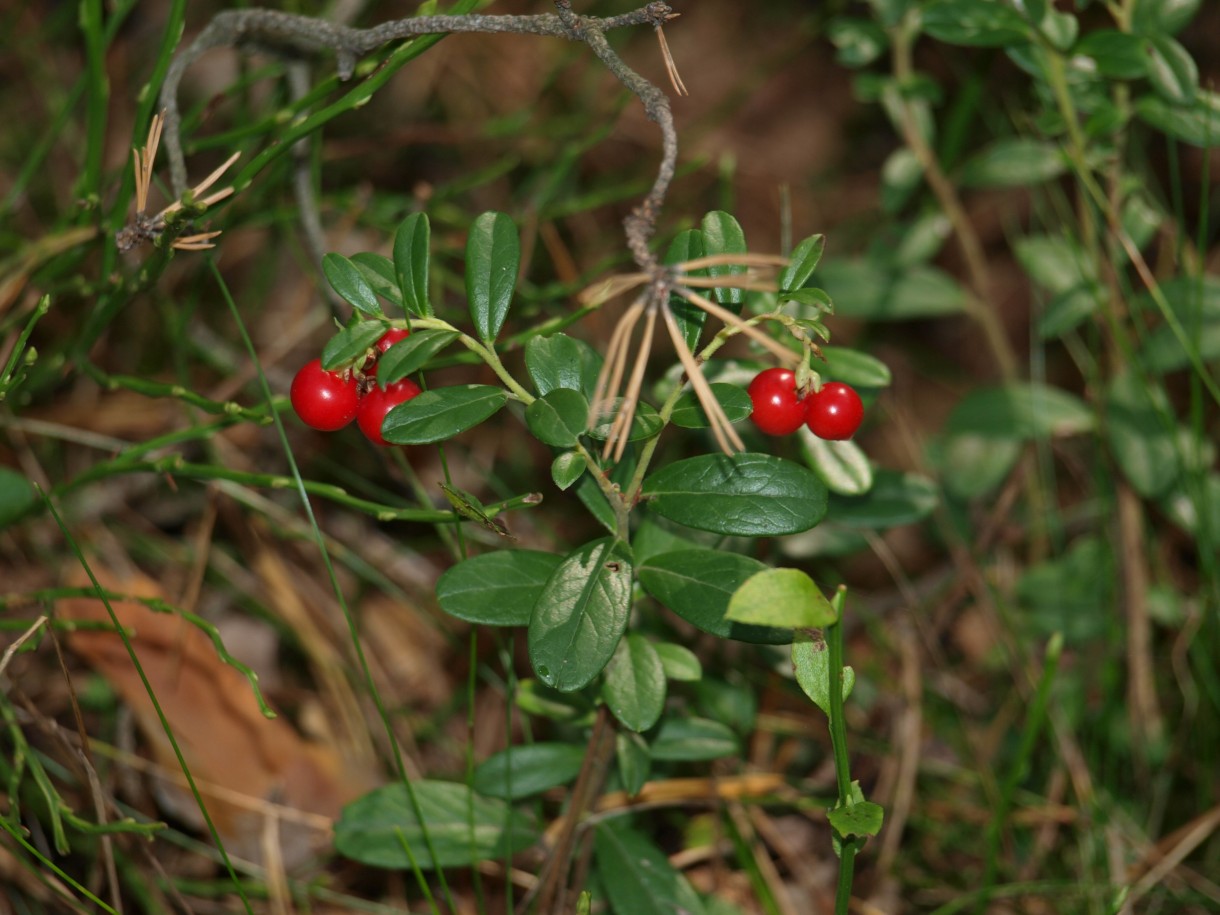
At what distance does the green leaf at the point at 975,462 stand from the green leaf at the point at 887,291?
0.31m

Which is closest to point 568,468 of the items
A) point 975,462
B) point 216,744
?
point 216,744

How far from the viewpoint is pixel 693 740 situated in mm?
1842

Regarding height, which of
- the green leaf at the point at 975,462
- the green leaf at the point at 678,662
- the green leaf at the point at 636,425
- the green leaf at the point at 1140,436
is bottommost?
the green leaf at the point at 975,462

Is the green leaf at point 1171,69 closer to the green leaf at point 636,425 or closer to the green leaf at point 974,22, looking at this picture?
the green leaf at point 974,22

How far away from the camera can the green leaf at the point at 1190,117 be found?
82.6 inches

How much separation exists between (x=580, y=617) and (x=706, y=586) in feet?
0.58

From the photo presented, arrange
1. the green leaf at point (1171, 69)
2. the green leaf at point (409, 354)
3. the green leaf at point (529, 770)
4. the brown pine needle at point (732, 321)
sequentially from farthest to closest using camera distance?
1. the green leaf at point (1171, 69)
2. the green leaf at point (529, 770)
3. the green leaf at point (409, 354)
4. the brown pine needle at point (732, 321)

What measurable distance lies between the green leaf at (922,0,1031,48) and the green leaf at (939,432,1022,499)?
0.87 metres

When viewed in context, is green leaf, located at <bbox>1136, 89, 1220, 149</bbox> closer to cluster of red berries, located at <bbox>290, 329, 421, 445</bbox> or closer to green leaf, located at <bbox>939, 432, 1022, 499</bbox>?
green leaf, located at <bbox>939, 432, 1022, 499</bbox>

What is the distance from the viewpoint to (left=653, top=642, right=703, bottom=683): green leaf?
1.64 m

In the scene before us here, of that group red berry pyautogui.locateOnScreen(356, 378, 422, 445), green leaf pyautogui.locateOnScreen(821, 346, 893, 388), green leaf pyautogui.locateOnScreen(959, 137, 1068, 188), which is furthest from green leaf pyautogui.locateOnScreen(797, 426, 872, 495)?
green leaf pyautogui.locateOnScreen(959, 137, 1068, 188)

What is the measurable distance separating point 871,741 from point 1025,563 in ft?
2.55

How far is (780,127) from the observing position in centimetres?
378

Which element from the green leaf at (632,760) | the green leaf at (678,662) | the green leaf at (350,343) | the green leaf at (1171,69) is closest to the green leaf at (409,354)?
the green leaf at (350,343)
